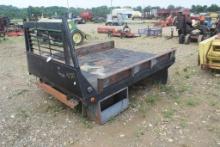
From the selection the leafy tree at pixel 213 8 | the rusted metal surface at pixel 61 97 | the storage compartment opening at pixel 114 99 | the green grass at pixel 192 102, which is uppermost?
the leafy tree at pixel 213 8

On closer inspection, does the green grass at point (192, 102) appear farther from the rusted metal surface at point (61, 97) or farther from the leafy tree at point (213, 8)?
the leafy tree at point (213, 8)

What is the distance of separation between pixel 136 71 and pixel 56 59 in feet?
3.98

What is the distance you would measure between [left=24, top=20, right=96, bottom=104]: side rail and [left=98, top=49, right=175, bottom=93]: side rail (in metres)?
0.22

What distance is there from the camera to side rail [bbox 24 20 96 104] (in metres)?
3.01

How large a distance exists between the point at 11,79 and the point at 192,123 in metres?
4.14

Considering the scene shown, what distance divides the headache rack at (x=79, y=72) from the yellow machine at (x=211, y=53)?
3.45ft

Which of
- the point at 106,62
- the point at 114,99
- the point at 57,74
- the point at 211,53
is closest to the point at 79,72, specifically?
the point at 57,74

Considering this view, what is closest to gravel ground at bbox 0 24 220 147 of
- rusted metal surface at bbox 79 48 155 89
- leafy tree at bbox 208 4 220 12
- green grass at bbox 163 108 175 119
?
green grass at bbox 163 108 175 119

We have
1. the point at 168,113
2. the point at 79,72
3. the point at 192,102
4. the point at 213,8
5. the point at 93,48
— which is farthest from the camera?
the point at 213,8

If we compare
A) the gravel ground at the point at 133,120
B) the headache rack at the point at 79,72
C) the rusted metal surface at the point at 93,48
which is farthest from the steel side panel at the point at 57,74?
the rusted metal surface at the point at 93,48

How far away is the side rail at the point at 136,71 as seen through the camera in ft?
10.4

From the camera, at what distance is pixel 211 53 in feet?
16.7

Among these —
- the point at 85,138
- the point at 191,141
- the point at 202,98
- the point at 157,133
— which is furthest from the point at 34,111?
the point at 202,98

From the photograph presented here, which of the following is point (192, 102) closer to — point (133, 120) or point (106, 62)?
point (133, 120)
